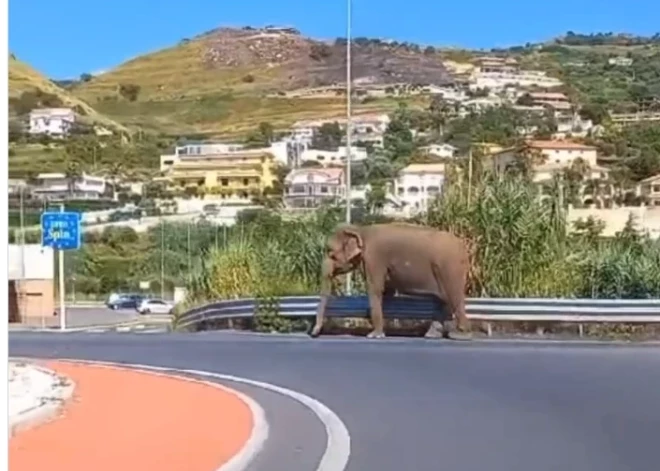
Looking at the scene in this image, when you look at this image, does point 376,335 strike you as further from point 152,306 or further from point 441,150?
point 441,150

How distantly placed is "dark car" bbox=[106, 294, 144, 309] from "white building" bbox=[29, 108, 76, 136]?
313 inches

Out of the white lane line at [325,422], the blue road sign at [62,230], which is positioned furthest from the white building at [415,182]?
the white lane line at [325,422]

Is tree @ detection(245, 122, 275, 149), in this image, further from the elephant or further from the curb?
the curb

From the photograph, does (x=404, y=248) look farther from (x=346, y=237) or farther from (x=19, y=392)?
(x=19, y=392)

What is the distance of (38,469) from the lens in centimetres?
850

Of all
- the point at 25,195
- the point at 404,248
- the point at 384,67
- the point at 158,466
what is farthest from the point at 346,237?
the point at 384,67

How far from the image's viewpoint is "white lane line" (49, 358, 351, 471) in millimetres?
9002

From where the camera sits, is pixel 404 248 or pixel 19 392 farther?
pixel 404 248

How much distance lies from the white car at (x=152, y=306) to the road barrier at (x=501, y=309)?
1622cm

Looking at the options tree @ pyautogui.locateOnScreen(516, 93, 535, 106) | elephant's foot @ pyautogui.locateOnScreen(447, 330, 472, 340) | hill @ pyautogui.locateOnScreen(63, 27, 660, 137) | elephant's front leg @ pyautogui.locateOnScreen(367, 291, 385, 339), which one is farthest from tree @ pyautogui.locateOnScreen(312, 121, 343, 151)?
elephant's foot @ pyautogui.locateOnScreen(447, 330, 472, 340)

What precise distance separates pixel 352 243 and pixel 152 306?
19.3 meters

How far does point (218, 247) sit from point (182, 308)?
1512 millimetres

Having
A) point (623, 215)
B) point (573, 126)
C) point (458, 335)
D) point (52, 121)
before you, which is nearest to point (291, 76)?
point (52, 121)

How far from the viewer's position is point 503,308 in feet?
72.5
